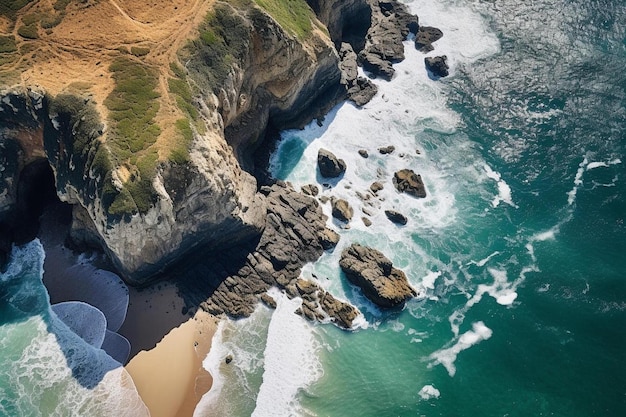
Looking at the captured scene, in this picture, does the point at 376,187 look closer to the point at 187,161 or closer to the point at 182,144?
the point at 187,161

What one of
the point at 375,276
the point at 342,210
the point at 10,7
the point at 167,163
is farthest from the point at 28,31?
the point at 375,276

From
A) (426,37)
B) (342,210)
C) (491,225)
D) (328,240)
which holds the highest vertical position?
(426,37)

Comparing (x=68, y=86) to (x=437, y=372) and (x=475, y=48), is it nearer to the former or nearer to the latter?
(x=437, y=372)

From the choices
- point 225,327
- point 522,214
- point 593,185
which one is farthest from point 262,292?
point 593,185

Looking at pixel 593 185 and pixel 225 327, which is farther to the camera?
pixel 593 185

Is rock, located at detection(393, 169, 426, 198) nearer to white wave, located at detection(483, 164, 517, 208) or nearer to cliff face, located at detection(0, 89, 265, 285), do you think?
white wave, located at detection(483, 164, 517, 208)

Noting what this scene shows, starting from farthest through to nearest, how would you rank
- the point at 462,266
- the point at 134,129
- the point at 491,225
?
the point at 491,225 < the point at 462,266 < the point at 134,129

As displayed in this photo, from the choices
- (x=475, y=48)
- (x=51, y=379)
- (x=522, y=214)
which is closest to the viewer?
(x=51, y=379)
